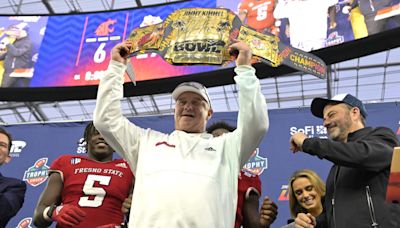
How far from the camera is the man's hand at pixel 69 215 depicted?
2.18m

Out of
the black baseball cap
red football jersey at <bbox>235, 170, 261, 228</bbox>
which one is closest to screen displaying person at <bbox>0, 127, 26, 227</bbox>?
red football jersey at <bbox>235, 170, 261, 228</bbox>

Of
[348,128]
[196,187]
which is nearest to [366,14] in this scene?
[348,128]

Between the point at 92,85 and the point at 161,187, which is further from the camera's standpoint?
the point at 92,85

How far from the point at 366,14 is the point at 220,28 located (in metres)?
2.33

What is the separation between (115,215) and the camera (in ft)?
8.00

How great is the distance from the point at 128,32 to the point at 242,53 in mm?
3362

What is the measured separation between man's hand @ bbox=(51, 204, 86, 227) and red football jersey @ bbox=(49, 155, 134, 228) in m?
0.14

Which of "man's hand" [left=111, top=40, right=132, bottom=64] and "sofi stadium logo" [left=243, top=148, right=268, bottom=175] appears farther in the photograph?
"sofi stadium logo" [left=243, top=148, right=268, bottom=175]

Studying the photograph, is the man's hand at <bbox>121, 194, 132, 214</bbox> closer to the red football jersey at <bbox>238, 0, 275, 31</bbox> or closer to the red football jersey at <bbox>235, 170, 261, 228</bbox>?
the red football jersey at <bbox>235, 170, 261, 228</bbox>

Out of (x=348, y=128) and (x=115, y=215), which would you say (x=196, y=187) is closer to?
(x=115, y=215)

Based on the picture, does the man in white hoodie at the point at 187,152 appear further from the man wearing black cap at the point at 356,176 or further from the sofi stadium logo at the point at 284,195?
the sofi stadium logo at the point at 284,195

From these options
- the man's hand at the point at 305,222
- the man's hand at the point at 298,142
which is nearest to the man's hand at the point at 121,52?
the man's hand at the point at 298,142

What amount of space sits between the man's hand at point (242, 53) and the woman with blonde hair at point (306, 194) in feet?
3.59

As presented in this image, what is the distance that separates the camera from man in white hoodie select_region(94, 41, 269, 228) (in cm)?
180
